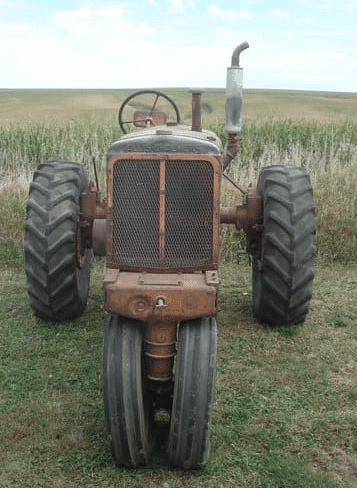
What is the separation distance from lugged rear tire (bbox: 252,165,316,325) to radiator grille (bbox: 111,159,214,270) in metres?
1.32

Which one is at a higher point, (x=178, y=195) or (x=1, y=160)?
(x=178, y=195)

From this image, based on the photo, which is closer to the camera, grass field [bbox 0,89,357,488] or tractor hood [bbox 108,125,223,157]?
grass field [bbox 0,89,357,488]

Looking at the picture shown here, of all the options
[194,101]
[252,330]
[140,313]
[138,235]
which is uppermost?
[194,101]

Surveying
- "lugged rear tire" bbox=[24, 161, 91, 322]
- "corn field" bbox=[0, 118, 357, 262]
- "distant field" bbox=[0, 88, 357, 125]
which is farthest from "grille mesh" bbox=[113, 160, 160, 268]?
"distant field" bbox=[0, 88, 357, 125]

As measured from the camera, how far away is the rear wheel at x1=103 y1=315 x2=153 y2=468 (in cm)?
348

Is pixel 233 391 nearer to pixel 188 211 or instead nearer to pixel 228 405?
pixel 228 405

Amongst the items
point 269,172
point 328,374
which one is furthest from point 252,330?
point 269,172

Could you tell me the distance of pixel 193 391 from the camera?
347 cm

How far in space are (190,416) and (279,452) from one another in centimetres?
71

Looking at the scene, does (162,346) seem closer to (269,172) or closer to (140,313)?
(140,313)

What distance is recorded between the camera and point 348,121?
1593 centimetres

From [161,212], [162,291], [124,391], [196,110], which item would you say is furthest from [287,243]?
[124,391]

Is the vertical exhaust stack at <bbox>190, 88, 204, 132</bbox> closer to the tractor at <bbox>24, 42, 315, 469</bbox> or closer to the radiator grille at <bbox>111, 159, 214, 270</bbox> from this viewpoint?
the tractor at <bbox>24, 42, 315, 469</bbox>

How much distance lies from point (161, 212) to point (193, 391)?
101cm
